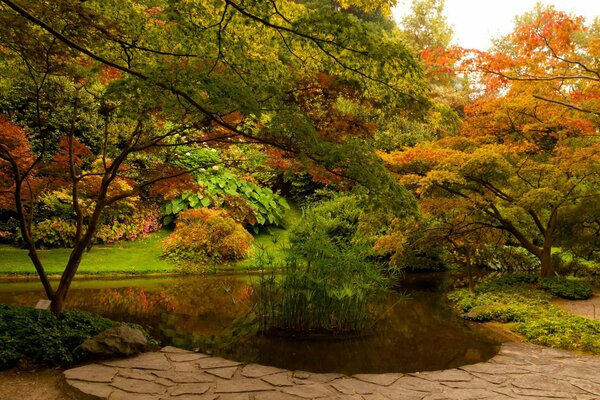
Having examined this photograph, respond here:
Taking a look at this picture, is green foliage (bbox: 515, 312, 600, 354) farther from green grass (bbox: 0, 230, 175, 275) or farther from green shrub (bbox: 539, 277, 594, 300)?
green grass (bbox: 0, 230, 175, 275)

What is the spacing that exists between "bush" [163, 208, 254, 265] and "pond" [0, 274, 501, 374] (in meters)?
1.32

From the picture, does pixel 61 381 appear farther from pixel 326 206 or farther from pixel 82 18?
pixel 326 206

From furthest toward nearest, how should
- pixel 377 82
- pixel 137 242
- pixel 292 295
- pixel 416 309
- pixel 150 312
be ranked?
1. pixel 137 242
2. pixel 416 309
3. pixel 150 312
4. pixel 292 295
5. pixel 377 82

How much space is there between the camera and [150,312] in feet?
21.1

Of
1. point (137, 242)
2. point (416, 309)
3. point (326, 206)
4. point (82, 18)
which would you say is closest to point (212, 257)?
point (137, 242)

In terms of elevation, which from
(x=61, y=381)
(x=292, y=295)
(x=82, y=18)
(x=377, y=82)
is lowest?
(x=61, y=381)

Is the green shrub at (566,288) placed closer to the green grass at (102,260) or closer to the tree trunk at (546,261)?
the tree trunk at (546,261)

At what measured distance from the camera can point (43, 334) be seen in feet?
13.2

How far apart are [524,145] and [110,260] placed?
9382 mm

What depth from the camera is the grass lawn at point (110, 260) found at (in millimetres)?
8859

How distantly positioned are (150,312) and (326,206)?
654 cm

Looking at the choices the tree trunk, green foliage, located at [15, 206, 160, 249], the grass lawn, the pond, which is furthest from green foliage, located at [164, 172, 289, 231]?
the tree trunk

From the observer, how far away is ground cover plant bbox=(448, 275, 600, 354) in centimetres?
550

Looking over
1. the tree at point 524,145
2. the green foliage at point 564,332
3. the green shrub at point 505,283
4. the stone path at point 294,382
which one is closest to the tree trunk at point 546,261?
the tree at point 524,145
